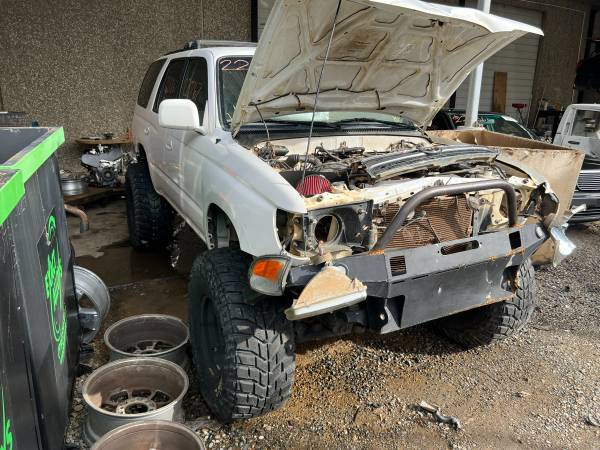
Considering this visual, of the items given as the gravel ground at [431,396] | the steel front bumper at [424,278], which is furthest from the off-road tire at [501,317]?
the steel front bumper at [424,278]

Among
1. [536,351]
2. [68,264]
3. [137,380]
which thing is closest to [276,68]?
[68,264]

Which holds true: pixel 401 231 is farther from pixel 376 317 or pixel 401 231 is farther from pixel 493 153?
pixel 493 153

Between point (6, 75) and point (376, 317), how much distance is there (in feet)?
25.7

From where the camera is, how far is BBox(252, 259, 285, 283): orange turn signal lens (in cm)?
227

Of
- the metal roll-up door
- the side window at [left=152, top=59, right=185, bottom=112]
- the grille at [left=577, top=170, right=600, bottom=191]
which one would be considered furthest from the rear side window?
the metal roll-up door

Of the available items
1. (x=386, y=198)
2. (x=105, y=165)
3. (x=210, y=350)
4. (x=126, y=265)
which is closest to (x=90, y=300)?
(x=210, y=350)

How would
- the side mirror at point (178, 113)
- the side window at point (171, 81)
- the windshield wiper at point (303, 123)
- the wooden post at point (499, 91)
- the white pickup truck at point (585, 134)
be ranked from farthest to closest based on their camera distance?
the wooden post at point (499, 91)
the white pickup truck at point (585, 134)
the side window at point (171, 81)
the windshield wiper at point (303, 123)
the side mirror at point (178, 113)

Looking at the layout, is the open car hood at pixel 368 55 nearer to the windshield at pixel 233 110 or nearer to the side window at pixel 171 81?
the windshield at pixel 233 110

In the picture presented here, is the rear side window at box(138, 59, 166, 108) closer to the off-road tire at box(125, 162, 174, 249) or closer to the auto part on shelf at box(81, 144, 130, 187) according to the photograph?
the off-road tire at box(125, 162, 174, 249)

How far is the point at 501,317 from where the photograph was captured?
A: 3.28 meters

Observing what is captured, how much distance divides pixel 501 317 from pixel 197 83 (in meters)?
2.78

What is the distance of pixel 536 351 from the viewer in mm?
3570

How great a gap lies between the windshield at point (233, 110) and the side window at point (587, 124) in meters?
5.02

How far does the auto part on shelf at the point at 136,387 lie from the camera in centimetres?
271
